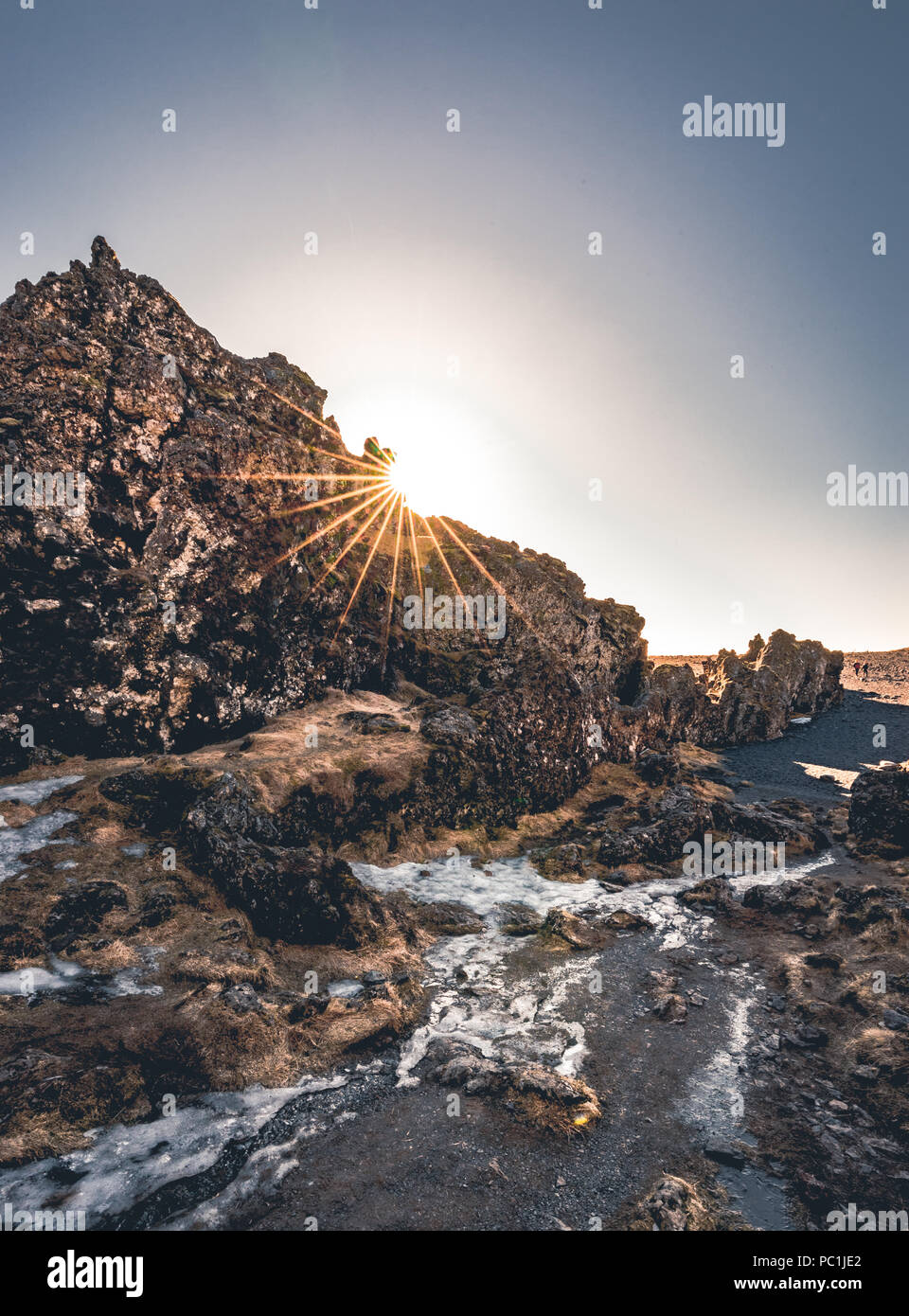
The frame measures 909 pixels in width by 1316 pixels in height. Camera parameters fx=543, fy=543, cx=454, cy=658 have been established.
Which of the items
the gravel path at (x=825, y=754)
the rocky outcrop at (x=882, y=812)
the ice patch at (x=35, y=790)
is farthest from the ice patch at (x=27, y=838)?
the gravel path at (x=825, y=754)

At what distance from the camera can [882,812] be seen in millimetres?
34219

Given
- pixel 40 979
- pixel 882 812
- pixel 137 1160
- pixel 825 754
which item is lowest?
pixel 825 754

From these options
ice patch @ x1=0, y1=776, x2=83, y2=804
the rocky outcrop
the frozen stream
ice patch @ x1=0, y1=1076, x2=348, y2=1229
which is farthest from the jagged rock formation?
Result: ice patch @ x1=0, y1=1076, x2=348, y2=1229

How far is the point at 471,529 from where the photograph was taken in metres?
59.6

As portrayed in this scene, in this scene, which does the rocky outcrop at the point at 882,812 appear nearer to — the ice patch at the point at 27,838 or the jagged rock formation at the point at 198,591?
the jagged rock formation at the point at 198,591

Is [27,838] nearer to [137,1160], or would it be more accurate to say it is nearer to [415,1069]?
[137,1160]

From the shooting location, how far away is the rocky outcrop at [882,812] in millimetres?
33094

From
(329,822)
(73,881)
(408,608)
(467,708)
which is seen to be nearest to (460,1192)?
(73,881)

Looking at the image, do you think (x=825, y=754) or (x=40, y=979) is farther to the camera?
(x=825, y=754)

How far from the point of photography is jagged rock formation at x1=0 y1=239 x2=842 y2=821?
29.7 meters

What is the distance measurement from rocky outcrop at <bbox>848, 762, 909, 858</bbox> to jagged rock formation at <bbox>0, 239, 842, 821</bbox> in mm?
18107

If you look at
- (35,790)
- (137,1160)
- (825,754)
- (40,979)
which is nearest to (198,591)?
(35,790)

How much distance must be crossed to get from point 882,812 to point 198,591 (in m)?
45.6

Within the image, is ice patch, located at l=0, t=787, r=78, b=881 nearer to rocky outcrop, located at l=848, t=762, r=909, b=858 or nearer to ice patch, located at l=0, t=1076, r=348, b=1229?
ice patch, located at l=0, t=1076, r=348, b=1229
